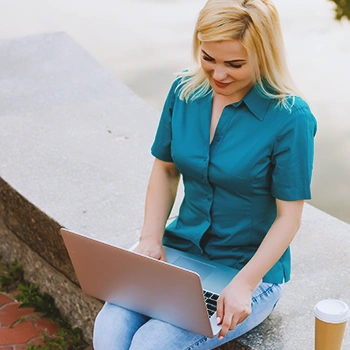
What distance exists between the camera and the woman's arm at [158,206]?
2217 millimetres

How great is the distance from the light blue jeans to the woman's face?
1.92 feet

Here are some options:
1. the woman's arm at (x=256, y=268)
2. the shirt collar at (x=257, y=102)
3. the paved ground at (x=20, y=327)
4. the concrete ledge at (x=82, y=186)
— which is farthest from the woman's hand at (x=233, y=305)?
the paved ground at (x=20, y=327)

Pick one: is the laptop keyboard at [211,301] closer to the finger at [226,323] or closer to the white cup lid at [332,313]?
the finger at [226,323]

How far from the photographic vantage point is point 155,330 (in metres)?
2.00

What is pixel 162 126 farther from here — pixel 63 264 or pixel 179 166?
pixel 63 264

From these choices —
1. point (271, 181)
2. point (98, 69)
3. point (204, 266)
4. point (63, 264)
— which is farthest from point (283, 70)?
point (98, 69)

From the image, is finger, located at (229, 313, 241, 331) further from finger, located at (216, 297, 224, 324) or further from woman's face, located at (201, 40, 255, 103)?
woman's face, located at (201, 40, 255, 103)

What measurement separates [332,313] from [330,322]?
0.08ft

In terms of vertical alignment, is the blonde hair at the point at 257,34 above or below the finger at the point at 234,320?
above

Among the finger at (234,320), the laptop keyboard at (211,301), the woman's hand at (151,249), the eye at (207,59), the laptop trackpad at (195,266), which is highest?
the eye at (207,59)

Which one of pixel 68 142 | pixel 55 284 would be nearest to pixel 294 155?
pixel 55 284

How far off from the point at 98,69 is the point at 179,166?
82.5 inches

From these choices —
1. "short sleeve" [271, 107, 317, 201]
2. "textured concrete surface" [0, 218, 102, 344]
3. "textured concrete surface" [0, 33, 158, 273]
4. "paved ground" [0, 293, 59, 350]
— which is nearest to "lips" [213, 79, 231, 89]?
"short sleeve" [271, 107, 317, 201]

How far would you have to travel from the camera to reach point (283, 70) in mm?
2002
